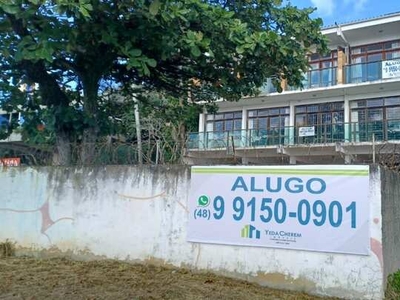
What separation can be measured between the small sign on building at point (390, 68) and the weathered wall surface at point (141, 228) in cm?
1628

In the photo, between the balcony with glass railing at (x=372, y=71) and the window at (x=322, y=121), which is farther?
the window at (x=322, y=121)

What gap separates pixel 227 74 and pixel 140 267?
183 inches

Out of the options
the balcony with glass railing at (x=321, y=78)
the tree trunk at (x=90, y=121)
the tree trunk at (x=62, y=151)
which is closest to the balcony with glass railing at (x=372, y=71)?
the balcony with glass railing at (x=321, y=78)

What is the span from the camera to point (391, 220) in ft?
18.3

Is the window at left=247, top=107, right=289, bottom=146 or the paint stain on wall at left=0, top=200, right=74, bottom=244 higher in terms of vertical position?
the window at left=247, top=107, right=289, bottom=146

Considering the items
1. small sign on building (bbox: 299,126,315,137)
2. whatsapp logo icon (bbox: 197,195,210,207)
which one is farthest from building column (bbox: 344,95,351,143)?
whatsapp logo icon (bbox: 197,195,210,207)

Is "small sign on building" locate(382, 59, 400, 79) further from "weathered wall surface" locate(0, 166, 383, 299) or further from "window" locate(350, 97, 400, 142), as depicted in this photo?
"weathered wall surface" locate(0, 166, 383, 299)

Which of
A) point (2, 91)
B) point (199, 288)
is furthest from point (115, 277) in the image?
point (2, 91)

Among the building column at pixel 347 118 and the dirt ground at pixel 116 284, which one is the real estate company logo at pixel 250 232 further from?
the building column at pixel 347 118

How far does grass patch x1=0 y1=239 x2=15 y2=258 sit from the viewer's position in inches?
300

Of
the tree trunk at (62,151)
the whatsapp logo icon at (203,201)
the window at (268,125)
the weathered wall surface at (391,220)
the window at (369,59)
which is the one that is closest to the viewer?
the weathered wall surface at (391,220)

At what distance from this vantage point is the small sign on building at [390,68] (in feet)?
64.2

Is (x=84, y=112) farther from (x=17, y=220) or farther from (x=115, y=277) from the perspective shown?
(x=115, y=277)

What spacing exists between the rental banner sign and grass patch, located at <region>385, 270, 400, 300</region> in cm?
54
